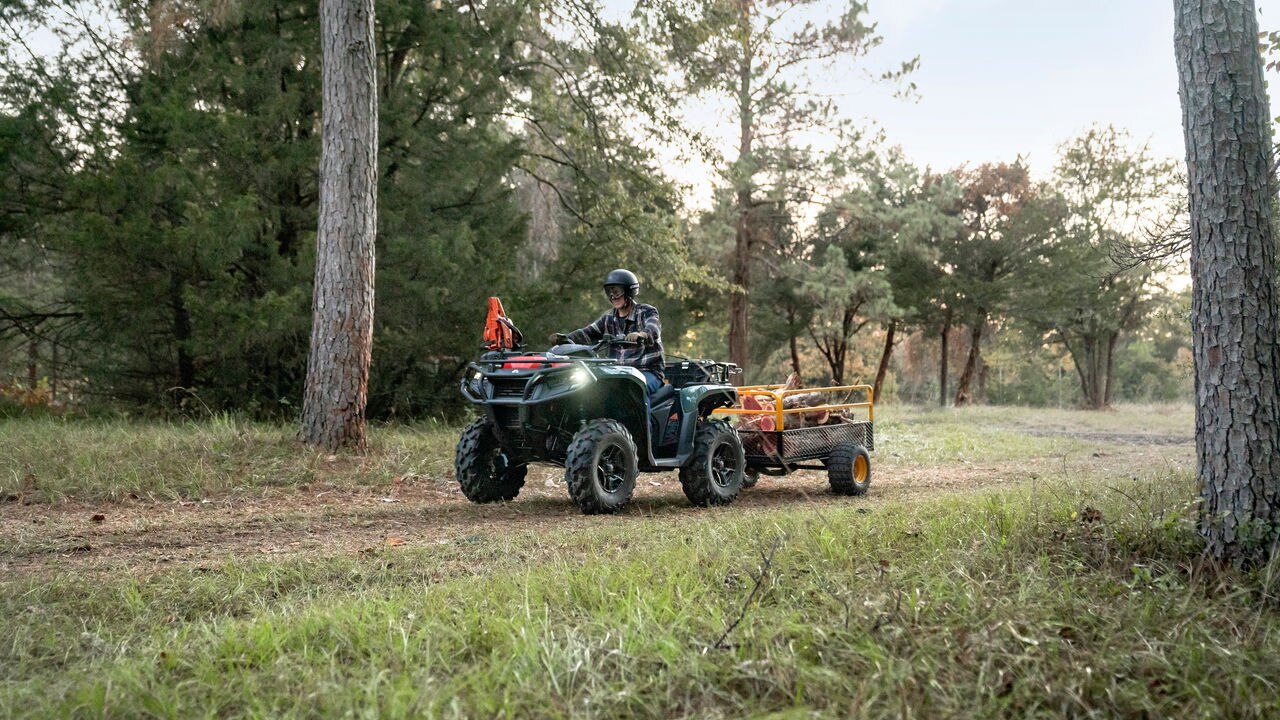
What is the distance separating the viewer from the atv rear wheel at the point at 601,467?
7.28 meters

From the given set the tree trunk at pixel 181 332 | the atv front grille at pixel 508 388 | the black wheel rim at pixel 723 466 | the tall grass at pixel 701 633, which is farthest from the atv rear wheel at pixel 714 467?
the tree trunk at pixel 181 332

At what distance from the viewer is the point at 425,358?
1355 centimetres

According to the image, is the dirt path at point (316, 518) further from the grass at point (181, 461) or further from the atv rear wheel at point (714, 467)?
the grass at point (181, 461)

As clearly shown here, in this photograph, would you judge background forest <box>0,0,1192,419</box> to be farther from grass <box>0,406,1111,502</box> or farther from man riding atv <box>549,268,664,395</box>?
man riding atv <box>549,268,664,395</box>

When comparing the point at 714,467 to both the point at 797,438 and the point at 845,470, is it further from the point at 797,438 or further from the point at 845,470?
the point at 845,470

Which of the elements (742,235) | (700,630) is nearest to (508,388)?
(700,630)

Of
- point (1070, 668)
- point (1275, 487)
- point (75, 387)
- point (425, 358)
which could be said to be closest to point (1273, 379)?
point (1275, 487)

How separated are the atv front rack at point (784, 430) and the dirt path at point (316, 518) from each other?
0.37m

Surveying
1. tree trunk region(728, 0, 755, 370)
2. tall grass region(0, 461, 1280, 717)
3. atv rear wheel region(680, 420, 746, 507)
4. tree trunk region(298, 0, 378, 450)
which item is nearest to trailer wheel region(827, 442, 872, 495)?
atv rear wheel region(680, 420, 746, 507)

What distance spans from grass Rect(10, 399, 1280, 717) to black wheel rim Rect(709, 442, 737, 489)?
10.5 ft

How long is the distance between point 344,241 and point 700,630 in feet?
24.8

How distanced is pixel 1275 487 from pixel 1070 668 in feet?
7.27

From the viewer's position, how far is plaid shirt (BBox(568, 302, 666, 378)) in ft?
26.5

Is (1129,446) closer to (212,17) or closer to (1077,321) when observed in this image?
(212,17)
